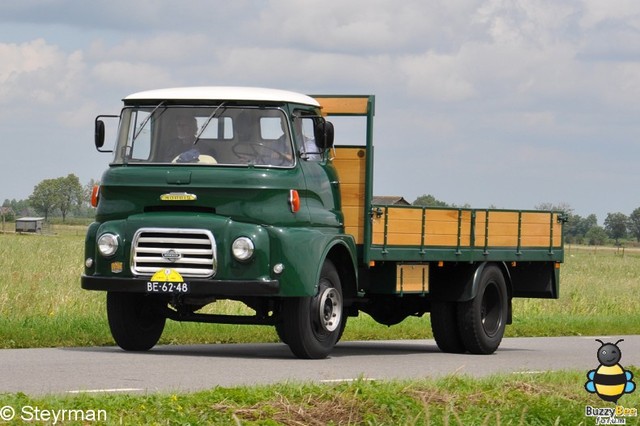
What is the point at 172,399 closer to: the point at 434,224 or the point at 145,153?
the point at 145,153

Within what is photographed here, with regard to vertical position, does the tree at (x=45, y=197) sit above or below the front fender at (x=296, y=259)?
above

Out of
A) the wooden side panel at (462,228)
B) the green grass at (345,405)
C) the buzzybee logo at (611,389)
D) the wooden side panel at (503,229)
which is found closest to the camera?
the green grass at (345,405)

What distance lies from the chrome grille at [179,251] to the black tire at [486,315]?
4621 mm

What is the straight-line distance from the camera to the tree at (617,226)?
5787 inches

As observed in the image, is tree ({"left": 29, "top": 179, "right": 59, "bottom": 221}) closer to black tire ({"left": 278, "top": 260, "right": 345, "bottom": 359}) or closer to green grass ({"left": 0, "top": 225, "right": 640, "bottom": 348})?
green grass ({"left": 0, "top": 225, "right": 640, "bottom": 348})

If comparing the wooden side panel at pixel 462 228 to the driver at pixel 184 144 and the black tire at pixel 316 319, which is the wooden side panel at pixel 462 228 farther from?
the driver at pixel 184 144

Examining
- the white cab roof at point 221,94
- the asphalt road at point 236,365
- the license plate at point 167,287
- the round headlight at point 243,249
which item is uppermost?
the white cab roof at point 221,94

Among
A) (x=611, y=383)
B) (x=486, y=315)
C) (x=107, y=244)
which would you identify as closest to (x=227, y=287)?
(x=107, y=244)

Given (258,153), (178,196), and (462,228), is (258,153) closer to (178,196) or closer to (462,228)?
(178,196)

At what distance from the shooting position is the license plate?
46.2ft

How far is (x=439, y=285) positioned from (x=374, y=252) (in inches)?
80.6

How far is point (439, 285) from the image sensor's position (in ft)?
58.3
